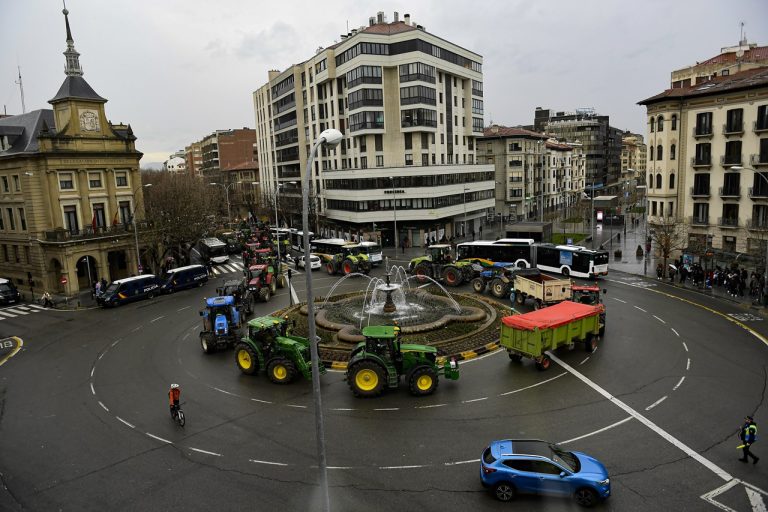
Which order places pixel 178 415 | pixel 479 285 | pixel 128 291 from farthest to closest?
pixel 128 291 < pixel 479 285 < pixel 178 415

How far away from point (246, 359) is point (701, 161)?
46165 mm

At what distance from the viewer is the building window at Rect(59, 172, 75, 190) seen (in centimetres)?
4349

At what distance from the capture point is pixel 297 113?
8531cm

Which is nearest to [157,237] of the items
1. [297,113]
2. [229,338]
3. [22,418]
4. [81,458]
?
[229,338]

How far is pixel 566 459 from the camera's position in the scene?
13352 millimetres

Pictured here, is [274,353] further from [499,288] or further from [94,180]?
[94,180]

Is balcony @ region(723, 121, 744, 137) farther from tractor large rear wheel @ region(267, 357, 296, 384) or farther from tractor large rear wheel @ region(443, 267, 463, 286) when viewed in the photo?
tractor large rear wheel @ region(267, 357, 296, 384)

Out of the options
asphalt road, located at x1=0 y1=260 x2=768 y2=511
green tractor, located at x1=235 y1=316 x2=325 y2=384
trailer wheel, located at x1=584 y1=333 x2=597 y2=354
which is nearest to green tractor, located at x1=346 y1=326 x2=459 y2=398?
asphalt road, located at x1=0 y1=260 x2=768 y2=511

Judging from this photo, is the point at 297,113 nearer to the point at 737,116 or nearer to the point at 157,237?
the point at 157,237

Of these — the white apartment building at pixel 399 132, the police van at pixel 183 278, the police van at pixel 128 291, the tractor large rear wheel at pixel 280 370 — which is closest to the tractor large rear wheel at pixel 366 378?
the tractor large rear wheel at pixel 280 370

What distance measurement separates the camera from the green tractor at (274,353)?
21.0 m

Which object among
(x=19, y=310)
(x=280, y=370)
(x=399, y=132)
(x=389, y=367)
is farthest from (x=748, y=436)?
(x=399, y=132)

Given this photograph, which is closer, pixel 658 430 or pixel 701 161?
pixel 658 430

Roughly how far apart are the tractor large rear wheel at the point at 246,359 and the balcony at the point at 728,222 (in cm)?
4411
